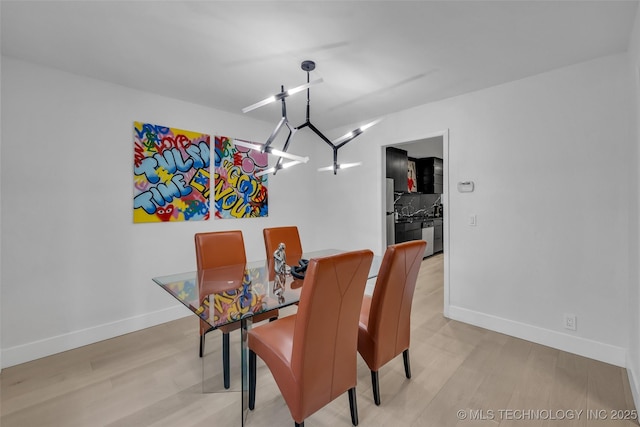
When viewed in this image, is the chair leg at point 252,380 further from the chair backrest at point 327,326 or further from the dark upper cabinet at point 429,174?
the dark upper cabinet at point 429,174

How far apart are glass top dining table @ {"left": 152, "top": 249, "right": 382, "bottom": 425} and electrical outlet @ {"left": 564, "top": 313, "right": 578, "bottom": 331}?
5.43ft

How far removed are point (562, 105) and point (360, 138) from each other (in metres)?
2.13

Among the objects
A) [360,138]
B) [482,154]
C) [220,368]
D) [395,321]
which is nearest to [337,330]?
[395,321]

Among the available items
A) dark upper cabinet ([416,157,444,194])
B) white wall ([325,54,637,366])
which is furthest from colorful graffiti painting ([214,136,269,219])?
dark upper cabinet ([416,157,444,194])

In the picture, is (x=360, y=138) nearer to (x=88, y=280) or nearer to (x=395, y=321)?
(x=395, y=321)

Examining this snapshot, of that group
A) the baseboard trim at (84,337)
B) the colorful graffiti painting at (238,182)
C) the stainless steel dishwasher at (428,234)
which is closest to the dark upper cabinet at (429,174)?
the stainless steel dishwasher at (428,234)

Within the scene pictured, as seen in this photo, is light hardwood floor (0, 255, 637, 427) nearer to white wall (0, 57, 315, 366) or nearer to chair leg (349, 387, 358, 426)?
chair leg (349, 387, 358, 426)

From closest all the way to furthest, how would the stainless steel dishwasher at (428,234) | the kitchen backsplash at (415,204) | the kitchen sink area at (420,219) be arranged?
the kitchen sink area at (420,219) < the stainless steel dishwasher at (428,234) < the kitchen backsplash at (415,204)

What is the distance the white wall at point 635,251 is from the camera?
1707 millimetres

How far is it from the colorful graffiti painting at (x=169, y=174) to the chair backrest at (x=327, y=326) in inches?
91.9

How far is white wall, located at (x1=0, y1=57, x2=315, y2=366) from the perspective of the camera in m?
2.26

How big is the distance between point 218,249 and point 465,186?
2.50m

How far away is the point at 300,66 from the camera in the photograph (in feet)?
7.68

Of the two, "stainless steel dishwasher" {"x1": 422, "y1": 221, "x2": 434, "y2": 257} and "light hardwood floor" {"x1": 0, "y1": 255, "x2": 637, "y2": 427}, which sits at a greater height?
"stainless steel dishwasher" {"x1": 422, "y1": 221, "x2": 434, "y2": 257}
